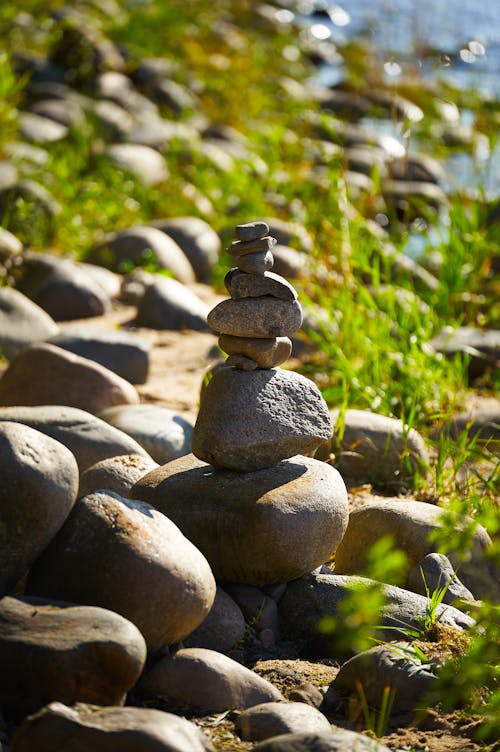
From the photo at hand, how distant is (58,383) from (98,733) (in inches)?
100

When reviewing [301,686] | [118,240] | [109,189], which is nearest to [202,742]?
[301,686]

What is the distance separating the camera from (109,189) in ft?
26.3

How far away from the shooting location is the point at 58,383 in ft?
15.2

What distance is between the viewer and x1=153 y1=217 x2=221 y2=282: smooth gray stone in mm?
7406

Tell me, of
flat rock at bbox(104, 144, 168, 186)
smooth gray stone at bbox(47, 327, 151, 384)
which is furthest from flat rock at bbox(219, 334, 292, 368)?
flat rock at bbox(104, 144, 168, 186)

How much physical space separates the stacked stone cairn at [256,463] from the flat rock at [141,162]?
5187 millimetres

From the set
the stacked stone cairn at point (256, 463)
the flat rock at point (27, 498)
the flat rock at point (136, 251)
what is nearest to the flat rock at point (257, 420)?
the stacked stone cairn at point (256, 463)

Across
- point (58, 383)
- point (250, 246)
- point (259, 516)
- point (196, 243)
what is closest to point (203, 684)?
point (259, 516)

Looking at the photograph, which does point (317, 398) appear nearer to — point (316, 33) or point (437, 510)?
point (437, 510)

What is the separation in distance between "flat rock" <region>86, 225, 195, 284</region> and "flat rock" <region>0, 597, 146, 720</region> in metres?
4.60

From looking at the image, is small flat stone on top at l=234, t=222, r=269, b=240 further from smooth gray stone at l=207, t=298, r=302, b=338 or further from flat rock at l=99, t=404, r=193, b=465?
flat rock at l=99, t=404, r=193, b=465

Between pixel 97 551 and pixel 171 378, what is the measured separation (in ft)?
9.38

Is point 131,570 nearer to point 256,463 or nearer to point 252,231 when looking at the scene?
point 256,463

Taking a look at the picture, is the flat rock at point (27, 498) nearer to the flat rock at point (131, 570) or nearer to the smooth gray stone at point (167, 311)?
the flat rock at point (131, 570)
